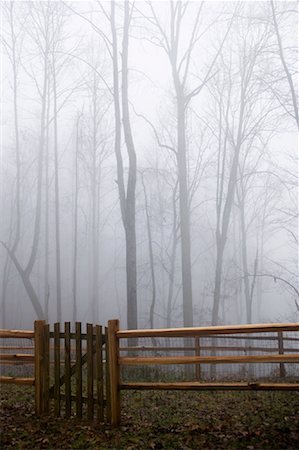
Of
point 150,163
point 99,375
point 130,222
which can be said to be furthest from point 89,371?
point 150,163

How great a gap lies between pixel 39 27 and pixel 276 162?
926 cm

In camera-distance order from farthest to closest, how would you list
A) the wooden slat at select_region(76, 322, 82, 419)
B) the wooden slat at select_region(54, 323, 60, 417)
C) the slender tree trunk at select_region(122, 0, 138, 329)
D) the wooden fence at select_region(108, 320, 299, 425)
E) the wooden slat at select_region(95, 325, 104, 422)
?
the slender tree trunk at select_region(122, 0, 138, 329), the wooden slat at select_region(54, 323, 60, 417), the wooden slat at select_region(76, 322, 82, 419), the wooden slat at select_region(95, 325, 104, 422), the wooden fence at select_region(108, 320, 299, 425)

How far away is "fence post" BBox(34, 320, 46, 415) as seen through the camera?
17.3 ft

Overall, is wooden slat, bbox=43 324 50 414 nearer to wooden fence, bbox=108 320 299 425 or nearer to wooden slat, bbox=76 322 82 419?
wooden slat, bbox=76 322 82 419

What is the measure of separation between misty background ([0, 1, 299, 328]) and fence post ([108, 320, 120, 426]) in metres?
5.36

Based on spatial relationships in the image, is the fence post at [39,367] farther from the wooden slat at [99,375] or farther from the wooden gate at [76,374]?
the wooden slat at [99,375]

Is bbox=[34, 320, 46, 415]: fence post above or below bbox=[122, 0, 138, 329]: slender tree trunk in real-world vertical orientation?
below

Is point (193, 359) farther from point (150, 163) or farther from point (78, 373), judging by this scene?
point (150, 163)

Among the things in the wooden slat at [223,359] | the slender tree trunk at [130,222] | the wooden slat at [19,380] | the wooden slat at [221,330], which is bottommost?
the wooden slat at [19,380]

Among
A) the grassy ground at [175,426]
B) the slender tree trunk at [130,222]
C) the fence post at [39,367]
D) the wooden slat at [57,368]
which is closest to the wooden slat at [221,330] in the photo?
the wooden slat at [57,368]

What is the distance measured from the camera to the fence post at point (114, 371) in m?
4.79

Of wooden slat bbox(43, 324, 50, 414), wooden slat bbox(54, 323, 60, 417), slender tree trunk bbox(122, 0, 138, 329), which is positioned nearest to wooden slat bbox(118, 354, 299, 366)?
wooden slat bbox(54, 323, 60, 417)

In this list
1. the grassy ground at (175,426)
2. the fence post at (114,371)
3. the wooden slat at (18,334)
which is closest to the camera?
the grassy ground at (175,426)

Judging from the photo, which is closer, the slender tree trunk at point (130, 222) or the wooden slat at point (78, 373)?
the wooden slat at point (78, 373)
